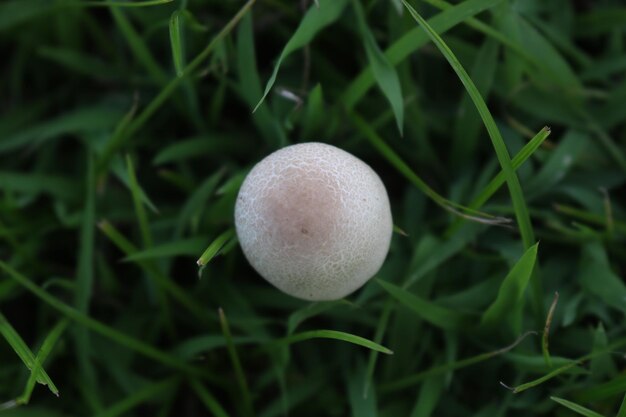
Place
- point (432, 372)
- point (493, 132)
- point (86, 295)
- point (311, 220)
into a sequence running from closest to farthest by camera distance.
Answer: point (311, 220), point (493, 132), point (432, 372), point (86, 295)

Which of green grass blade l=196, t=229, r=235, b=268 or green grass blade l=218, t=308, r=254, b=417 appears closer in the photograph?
green grass blade l=196, t=229, r=235, b=268

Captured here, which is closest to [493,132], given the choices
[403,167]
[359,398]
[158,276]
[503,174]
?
[503,174]

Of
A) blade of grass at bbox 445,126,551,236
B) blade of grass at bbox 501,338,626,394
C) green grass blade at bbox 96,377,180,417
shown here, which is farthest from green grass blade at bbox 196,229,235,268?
blade of grass at bbox 501,338,626,394

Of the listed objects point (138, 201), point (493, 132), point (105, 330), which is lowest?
point (105, 330)

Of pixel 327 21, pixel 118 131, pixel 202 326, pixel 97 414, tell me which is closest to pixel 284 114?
pixel 327 21

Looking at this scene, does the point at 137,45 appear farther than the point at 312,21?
Yes

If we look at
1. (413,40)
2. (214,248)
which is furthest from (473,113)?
(214,248)

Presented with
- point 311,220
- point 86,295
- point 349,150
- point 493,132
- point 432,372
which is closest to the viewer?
point 311,220

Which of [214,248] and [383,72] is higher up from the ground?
[383,72]

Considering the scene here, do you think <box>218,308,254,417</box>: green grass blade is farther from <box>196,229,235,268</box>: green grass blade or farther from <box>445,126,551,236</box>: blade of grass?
<box>445,126,551,236</box>: blade of grass

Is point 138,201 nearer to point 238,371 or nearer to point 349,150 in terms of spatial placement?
point 238,371
